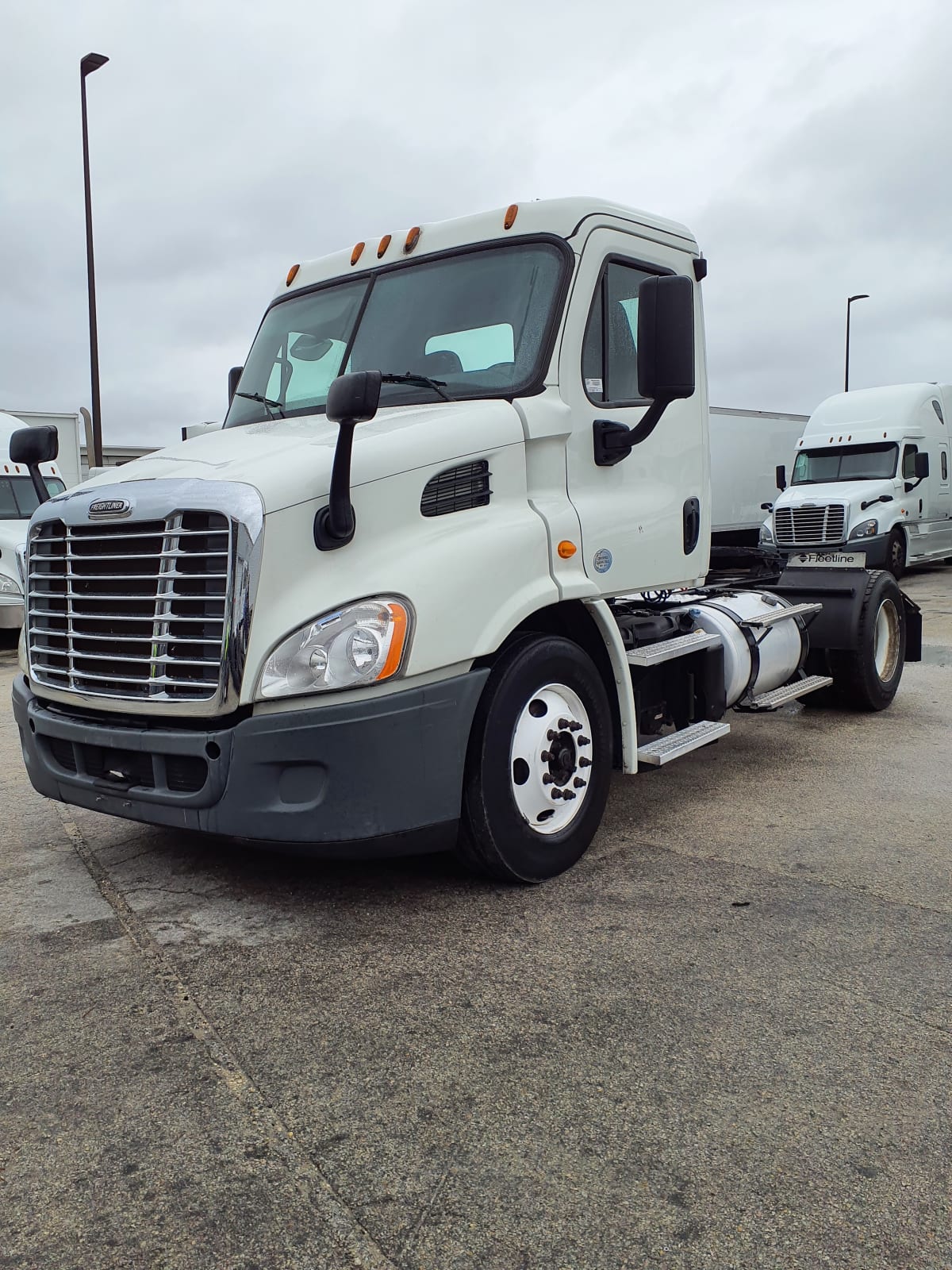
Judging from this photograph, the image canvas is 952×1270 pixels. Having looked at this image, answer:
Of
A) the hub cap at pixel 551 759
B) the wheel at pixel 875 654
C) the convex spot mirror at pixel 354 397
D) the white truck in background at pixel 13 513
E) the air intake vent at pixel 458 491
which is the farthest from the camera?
the white truck in background at pixel 13 513

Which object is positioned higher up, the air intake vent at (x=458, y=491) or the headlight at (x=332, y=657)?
the air intake vent at (x=458, y=491)

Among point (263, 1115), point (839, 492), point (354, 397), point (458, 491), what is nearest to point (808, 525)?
point (839, 492)

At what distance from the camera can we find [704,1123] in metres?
2.62

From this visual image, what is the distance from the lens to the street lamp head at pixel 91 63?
17.5m

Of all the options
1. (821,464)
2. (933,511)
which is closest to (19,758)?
(821,464)

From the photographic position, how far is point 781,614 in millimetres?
6609

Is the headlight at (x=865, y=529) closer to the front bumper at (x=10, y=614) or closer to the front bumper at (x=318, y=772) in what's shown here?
the front bumper at (x=10, y=614)

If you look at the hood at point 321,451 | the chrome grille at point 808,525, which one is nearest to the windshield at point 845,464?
the chrome grille at point 808,525

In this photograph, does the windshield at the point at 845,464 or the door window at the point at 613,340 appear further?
the windshield at the point at 845,464

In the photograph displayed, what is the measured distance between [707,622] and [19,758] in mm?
4395

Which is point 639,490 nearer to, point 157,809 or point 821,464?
point 157,809

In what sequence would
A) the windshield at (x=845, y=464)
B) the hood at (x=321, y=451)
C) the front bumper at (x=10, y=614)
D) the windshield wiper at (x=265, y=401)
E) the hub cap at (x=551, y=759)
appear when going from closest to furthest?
the hood at (x=321, y=451) → the hub cap at (x=551, y=759) → the windshield wiper at (x=265, y=401) → the front bumper at (x=10, y=614) → the windshield at (x=845, y=464)

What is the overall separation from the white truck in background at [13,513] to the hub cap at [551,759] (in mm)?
7929

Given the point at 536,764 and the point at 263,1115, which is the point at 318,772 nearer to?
the point at 536,764
